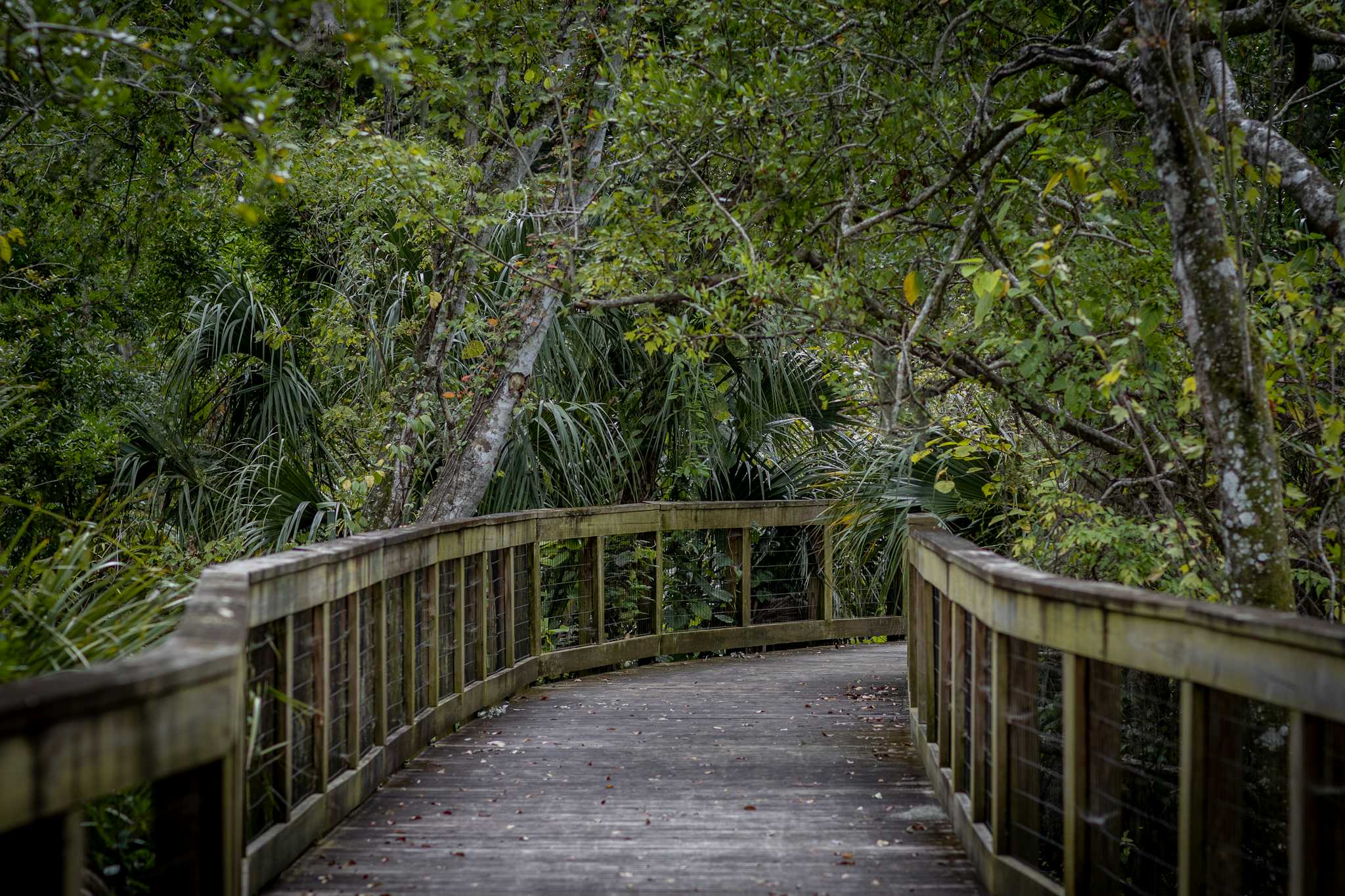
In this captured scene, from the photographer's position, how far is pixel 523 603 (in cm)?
745

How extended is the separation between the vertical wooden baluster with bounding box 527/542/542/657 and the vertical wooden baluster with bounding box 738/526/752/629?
215 cm

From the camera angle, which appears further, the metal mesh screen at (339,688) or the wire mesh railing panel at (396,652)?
the wire mesh railing panel at (396,652)

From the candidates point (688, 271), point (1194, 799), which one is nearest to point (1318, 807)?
point (1194, 799)

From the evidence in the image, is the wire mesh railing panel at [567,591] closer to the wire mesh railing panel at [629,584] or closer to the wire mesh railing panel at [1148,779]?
the wire mesh railing panel at [629,584]

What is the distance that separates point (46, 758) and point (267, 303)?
26.8ft

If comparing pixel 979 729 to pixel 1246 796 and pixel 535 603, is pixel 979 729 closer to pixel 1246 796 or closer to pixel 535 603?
pixel 1246 796

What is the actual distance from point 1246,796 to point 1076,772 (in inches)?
82.5

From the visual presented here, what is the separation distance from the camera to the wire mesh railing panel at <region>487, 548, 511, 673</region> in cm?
695

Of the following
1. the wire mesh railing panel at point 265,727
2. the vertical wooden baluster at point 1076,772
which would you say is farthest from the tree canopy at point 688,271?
the wire mesh railing panel at point 265,727

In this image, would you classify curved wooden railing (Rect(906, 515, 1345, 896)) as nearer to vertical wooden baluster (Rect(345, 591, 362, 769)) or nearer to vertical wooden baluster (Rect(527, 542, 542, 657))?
vertical wooden baluster (Rect(345, 591, 362, 769))

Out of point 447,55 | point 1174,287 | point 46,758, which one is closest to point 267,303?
point 447,55

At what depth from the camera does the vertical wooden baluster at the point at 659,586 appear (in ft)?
27.8

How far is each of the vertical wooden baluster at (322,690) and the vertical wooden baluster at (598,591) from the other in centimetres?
393

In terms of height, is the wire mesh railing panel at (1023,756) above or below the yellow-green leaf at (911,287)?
below
